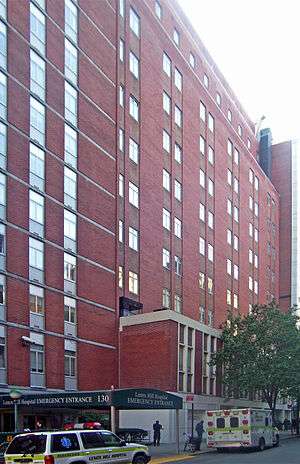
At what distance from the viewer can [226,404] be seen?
56438mm

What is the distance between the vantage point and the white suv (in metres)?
18.9

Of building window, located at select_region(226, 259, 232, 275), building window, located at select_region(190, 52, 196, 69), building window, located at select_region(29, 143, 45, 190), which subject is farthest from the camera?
building window, located at select_region(226, 259, 232, 275)

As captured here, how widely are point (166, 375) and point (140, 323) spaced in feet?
13.1

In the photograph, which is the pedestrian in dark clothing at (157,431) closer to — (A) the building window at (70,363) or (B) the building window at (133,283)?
(A) the building window at (70,363)

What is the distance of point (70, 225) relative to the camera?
43688 mm

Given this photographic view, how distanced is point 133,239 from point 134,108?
10133 mm

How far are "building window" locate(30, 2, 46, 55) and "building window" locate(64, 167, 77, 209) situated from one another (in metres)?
7.52

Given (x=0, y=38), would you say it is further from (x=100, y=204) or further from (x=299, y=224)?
(x=299, y=224)

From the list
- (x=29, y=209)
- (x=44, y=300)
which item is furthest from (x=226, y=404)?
(x=29, y=209)

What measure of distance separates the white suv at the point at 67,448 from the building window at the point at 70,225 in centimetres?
2271

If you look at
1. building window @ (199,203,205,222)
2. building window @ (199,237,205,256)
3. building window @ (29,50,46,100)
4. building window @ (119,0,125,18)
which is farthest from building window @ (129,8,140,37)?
building window @ (199,237,205,256)

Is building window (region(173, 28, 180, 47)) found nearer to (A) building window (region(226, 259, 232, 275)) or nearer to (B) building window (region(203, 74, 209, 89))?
(B) building window (region(203, 74, 209, 89))

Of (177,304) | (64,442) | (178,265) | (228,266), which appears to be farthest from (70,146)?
(228,266)

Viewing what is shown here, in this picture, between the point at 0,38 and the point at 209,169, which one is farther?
the point at 209,169
